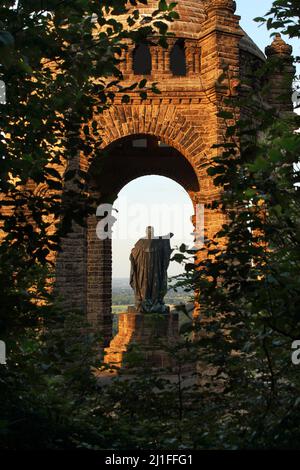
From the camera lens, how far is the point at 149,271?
1759 centimetres

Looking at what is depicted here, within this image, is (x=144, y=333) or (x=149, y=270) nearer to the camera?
(x=144, y=333)

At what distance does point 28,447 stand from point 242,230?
2.09 metres

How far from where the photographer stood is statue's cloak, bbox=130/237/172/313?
17.5 meters

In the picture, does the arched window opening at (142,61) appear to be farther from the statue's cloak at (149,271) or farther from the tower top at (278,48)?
the statue's cloak at (149,271)

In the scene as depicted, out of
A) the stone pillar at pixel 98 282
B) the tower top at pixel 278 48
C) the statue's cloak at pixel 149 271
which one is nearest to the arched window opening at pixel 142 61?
the tower top at pixel 278 48

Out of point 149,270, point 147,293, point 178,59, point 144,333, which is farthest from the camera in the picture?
point 149,270

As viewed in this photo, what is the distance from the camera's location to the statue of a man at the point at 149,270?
57.3 ft

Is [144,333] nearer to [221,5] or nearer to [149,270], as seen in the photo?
[149,270]

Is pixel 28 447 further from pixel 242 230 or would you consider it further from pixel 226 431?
pixel 242 230

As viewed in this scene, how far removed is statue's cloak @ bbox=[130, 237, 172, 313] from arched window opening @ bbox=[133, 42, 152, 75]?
4703mm

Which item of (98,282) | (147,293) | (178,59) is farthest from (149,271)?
Result: (178,59)

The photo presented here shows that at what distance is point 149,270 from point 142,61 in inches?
232

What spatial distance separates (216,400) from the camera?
5840 mm
